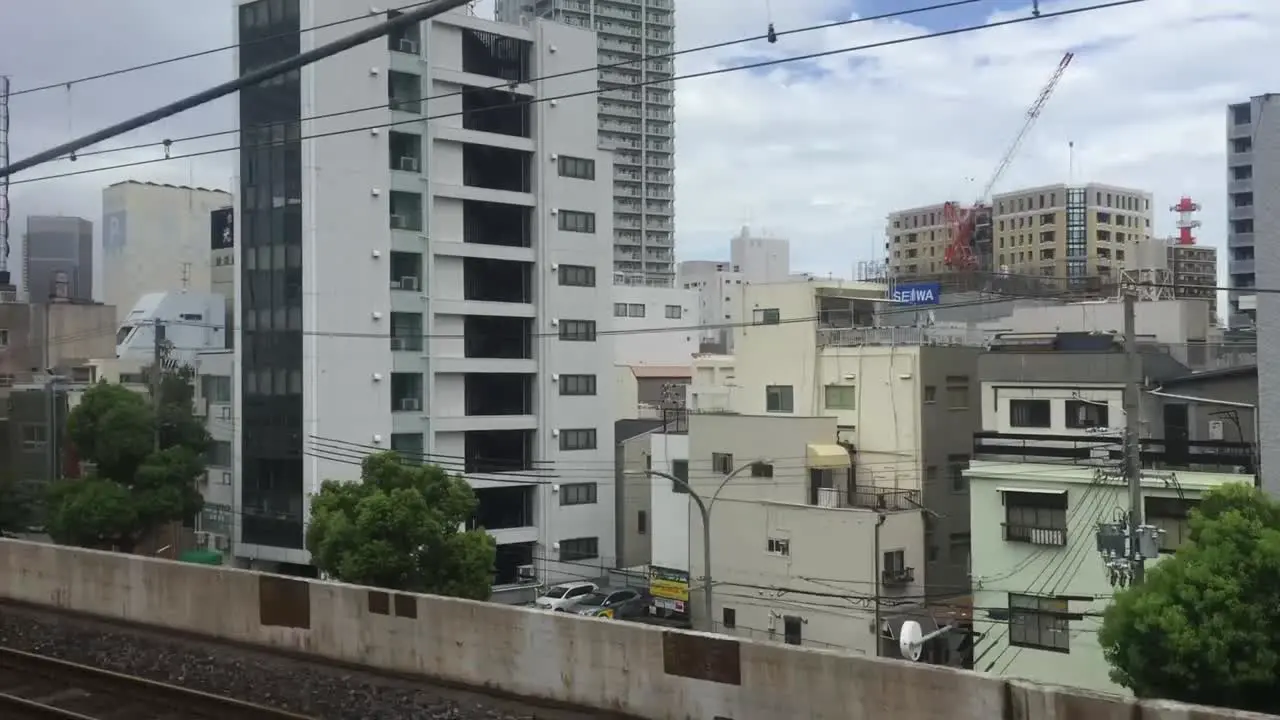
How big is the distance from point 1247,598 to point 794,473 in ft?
48.8

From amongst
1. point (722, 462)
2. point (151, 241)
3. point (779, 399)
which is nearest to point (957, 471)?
point (779, 399)

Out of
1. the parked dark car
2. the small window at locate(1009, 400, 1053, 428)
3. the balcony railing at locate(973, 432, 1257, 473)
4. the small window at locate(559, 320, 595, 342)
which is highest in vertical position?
the small window at locate(559, 320, 595, 342)

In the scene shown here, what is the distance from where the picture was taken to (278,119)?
28875 mm

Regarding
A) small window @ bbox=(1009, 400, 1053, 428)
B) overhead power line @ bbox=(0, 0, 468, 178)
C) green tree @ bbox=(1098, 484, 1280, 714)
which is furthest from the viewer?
small window @ bbox=(1009, 400, 1053, 428)

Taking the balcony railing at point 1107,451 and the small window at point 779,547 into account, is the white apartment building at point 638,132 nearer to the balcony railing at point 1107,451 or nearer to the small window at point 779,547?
the small window at point 779,547

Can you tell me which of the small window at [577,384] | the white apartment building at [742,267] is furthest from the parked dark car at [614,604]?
the white apartment building at [742,267]

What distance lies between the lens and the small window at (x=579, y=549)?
3297 centimetres

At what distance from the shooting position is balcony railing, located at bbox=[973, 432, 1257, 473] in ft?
56.3

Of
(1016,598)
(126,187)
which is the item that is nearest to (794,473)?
(1016,598)

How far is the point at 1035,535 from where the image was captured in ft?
61.1

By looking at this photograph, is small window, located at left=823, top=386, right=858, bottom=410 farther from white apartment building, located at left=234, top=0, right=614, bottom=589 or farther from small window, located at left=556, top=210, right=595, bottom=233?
small window, located at left=556, top=210, right=595, bottom=233

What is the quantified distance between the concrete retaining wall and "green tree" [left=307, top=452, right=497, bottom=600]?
6674 mm

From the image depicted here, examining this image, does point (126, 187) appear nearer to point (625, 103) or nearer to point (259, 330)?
point (259, 330)

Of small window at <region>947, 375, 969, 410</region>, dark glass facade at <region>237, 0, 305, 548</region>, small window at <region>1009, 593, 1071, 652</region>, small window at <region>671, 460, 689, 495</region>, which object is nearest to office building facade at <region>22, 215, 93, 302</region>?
dark glass facade at <region>237, 0, 305, 548</region>
